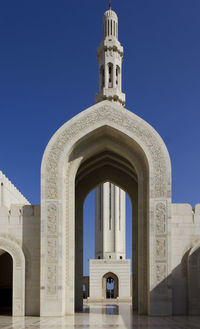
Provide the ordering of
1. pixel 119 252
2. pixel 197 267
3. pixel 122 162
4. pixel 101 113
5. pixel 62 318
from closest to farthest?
pixel 62 318 < pixel 197 267 < pixel 101 113 < pixel 122 162 < pixel 119 252

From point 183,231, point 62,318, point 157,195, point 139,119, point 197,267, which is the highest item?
point 139,119

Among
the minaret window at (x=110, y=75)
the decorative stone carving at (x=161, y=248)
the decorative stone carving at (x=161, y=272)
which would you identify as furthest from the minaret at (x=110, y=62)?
the decorative stone carving at (x=161, y=272)

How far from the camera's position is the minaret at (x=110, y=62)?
25438 millimetres

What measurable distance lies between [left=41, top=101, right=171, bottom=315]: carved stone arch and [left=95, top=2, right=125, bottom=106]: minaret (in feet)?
25.7

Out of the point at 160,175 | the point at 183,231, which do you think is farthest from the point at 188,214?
the point at 160,175

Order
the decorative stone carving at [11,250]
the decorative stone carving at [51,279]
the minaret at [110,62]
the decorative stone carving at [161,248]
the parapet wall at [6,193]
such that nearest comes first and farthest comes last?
the decorative stone carving at [51,279]
the decorative stone carving at [161,248]
the decorative stone carving at [11,250]
the parapet wall at [6,193]
the minaret at [110,62]

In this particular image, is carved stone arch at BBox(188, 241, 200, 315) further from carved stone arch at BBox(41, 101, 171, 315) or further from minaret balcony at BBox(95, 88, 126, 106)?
minaret balcony at BBox(95, 88, 126, 106)

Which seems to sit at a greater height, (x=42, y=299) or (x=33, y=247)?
(x=33, y=247)

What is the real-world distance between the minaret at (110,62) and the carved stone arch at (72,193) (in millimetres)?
7835

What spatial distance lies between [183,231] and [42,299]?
6144 mm

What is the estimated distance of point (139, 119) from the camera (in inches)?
690

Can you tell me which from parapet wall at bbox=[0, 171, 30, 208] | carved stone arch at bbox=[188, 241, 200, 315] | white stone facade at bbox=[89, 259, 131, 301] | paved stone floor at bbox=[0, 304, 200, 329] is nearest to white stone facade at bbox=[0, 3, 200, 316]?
carved stone arch at bbox=[188, 241, 200, 315]

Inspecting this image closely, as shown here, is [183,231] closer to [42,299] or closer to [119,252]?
[42,299]

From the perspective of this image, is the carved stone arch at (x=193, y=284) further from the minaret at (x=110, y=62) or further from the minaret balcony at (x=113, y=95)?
the minaret at (x=110, y=62)
